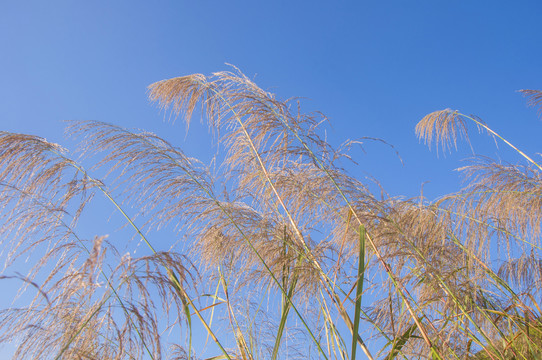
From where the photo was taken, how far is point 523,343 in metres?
2.30

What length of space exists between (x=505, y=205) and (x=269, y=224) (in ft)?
5.52

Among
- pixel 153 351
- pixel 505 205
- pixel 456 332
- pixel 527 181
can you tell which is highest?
pixel 527 181

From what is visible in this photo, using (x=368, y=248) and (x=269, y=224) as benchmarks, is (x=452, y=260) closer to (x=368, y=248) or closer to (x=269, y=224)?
(x=368, y=248)

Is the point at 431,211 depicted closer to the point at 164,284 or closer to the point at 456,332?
the point at 456,332

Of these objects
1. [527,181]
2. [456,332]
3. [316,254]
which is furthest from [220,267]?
[527,181]

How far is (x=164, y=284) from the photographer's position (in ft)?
5.87

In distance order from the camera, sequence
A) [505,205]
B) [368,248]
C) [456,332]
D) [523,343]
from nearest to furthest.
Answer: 1. [456,332]
2. [523,343]
3. [368,248]
4. [505,205]

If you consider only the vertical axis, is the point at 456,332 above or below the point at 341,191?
below

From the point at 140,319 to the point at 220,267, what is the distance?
2.47ft

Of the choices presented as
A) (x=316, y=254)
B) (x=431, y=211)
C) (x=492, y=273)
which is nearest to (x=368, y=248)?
(x=316, y=254)

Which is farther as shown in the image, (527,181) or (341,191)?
(527,181)

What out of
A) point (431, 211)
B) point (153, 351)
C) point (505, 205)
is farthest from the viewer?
point (505, 205)

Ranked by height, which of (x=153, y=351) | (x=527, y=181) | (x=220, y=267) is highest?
(x=527, y=181)

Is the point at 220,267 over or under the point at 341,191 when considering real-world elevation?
under
